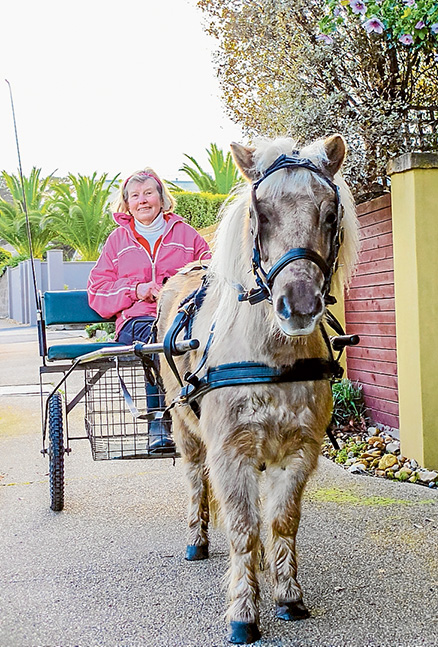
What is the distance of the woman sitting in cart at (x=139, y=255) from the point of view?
4.61 meters

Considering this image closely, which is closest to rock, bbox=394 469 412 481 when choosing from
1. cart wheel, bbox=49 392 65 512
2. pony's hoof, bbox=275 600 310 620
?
pony's hoof, bbox=275 600 310 620

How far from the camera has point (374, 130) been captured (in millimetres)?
6371

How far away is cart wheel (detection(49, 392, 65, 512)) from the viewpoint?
14.7 feet

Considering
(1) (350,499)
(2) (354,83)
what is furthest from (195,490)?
(2) (354,83)

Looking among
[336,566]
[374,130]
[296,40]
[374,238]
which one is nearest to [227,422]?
[336,566]

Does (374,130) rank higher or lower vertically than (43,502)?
higher

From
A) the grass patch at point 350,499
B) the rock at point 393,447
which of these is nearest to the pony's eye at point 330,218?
the grass patch at point 350,499

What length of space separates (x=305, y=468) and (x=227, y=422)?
1.35 ft

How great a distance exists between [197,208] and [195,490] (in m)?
12.3

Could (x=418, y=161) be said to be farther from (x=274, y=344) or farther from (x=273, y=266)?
(x=273, y=266)

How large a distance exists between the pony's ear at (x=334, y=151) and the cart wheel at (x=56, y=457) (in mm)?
2624

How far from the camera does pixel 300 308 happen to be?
2.40 meters

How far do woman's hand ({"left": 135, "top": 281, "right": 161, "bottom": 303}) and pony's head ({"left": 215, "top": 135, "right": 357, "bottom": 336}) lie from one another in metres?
1.65

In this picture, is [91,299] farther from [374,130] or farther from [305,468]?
[374,130]
